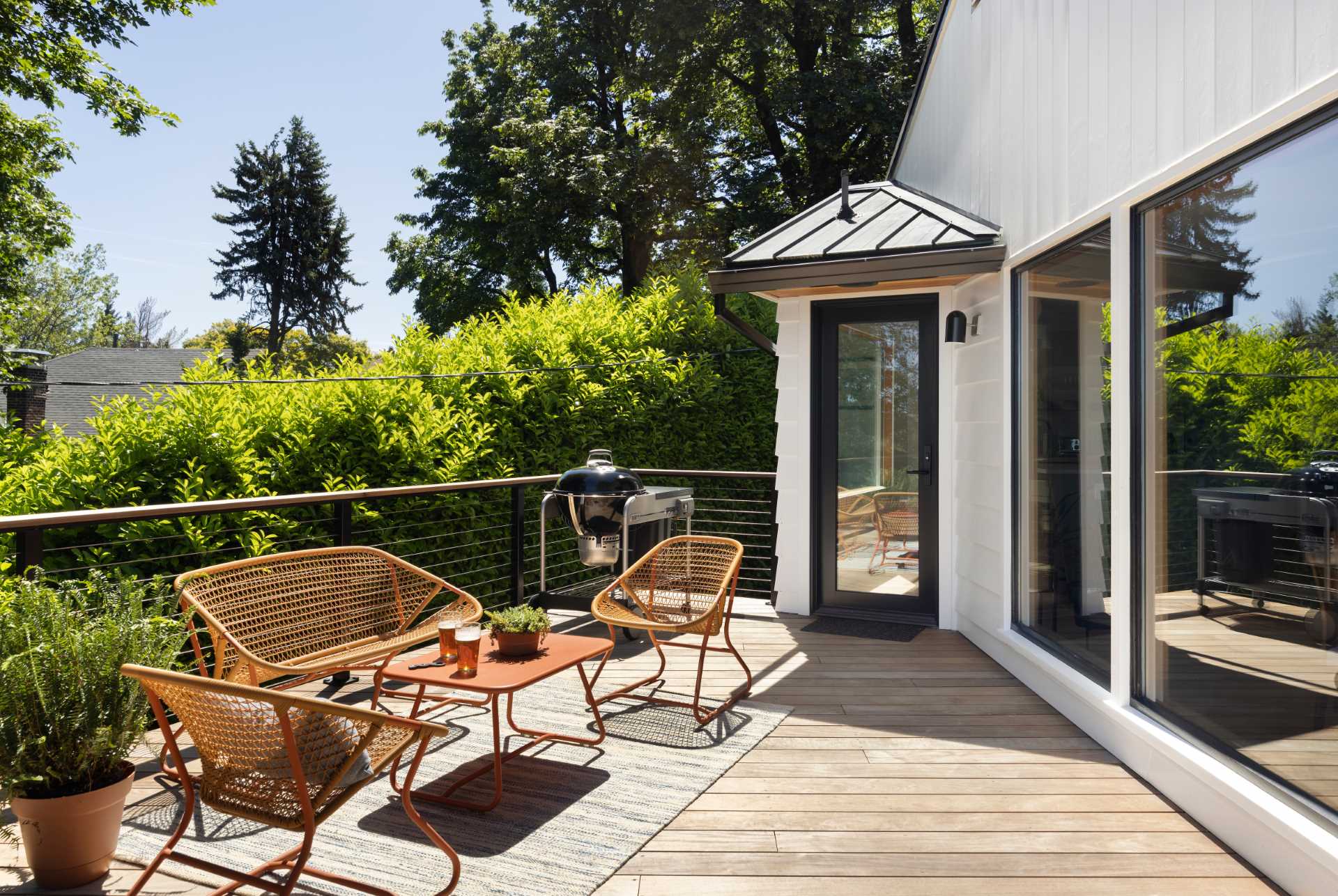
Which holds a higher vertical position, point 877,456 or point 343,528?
point 877,456

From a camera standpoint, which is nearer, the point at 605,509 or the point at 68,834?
the point at 68,834

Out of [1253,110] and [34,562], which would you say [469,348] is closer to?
[34,562]

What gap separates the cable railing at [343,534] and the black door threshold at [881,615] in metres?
0.51

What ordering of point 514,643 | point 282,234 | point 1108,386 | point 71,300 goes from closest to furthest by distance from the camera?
point 514,643 < point 1108,386 < point 282,234 < point 71,300

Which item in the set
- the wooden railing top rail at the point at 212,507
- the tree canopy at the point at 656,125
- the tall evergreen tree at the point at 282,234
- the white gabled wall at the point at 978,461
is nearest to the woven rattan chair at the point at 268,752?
the wooden railing top rail at the point at 212,507

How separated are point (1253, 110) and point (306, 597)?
3649mm

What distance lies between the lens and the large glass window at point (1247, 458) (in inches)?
86.7

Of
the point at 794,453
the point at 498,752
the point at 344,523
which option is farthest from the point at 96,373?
the point at 498,752

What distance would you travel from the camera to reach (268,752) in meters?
2.06

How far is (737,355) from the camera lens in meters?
9.38

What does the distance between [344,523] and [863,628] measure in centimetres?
321

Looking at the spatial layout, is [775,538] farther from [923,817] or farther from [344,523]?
[923,817]

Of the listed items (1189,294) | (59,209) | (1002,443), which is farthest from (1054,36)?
(59,209)

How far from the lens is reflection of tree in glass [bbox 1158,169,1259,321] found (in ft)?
8.15
